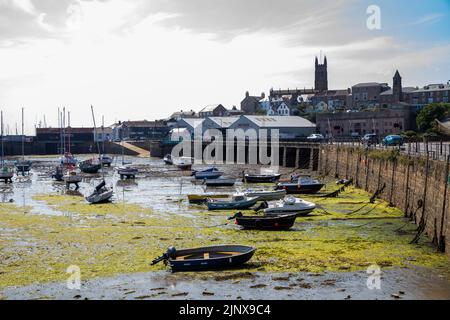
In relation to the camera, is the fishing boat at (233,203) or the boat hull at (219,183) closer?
the fishing boat at (233,203)

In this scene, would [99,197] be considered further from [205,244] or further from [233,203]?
[205,244]

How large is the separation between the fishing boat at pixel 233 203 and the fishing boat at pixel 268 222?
9565 mm

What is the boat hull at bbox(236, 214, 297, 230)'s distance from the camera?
37.3m

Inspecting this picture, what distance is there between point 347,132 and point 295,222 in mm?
94702

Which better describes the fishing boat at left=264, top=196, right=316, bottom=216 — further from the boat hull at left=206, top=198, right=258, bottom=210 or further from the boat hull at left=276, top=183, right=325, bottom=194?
the boat hull at left=276, top=183, right=325, bottom=194

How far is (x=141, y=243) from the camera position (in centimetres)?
3369

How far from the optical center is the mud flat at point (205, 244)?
24.5 meters

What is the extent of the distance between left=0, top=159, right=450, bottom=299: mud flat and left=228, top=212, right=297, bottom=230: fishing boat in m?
0.70

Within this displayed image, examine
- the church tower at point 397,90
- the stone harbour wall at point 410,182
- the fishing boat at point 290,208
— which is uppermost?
the church tower at point 397,90

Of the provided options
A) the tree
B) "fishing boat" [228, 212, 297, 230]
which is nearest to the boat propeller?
"fishing boat" [228, 212, 297, 230]

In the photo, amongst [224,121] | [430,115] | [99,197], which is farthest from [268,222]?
[224,121]

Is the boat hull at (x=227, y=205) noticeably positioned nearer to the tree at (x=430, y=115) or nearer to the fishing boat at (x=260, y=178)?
the fishing boat at (x=260, y=178)

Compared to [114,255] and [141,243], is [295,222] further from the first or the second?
[114,255]

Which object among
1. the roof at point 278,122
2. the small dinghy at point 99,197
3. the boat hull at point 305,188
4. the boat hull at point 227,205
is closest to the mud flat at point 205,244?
the boat hull at point 227,205
